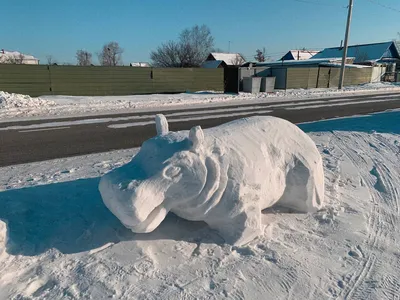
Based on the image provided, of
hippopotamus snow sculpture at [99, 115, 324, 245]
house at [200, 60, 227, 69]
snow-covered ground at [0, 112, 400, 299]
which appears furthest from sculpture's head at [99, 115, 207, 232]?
house at [200, 60, 227, 69]

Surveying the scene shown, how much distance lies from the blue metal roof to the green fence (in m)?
35.2

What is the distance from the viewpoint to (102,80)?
17.3 m

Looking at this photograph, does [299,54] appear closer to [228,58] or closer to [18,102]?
[228,58]

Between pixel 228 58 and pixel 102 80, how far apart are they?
140 feet

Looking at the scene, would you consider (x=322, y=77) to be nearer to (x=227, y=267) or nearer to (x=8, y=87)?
(x=8, y=87)

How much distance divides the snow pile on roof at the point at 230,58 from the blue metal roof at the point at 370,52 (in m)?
14.3

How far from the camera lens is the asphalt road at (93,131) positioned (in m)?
6.71

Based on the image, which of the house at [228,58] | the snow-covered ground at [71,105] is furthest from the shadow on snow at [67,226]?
the house at [228,58]

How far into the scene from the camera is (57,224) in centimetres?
333

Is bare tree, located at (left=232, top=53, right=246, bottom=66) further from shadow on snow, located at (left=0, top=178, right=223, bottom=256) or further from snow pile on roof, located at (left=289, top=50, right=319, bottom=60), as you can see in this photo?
shadow on snow, located at (left=0, top=178, right=223, bottom=256)

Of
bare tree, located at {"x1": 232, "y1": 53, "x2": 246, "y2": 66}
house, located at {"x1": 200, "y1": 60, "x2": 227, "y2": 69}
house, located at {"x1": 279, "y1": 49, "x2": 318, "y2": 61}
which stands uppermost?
house, located at {"x1": 279, "y1": 49, "x2": 318, "y2": 61}

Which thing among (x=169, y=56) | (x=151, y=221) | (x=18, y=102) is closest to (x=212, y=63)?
(x=169, y=56)

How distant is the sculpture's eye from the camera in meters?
2.75

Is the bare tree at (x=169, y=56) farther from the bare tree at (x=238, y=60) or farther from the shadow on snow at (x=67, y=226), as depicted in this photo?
the shadow on snow at (x=67, y=226)
